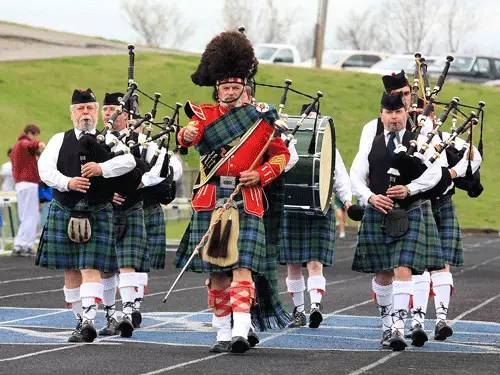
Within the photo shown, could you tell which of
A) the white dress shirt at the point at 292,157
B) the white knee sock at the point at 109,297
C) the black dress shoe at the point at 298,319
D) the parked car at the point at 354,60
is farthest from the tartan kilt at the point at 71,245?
the parked car at the point at 354,60

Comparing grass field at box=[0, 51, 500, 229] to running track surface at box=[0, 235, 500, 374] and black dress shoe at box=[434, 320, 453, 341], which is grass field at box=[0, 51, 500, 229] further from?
black dress shoe at box=[434, 320, 453, 341]

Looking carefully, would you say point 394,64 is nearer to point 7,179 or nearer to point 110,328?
point 7,179

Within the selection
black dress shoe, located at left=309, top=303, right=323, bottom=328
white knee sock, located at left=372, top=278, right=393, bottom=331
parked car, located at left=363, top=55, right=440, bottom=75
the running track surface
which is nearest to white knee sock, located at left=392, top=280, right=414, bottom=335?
the running track surface

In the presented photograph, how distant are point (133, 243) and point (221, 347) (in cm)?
194

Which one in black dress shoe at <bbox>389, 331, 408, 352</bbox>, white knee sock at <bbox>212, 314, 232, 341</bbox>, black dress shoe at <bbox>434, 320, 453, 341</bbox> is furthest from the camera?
black dress shoe at <bbox>434, 320, 453, 341</bbox>

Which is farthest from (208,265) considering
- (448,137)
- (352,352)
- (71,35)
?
(71,35)

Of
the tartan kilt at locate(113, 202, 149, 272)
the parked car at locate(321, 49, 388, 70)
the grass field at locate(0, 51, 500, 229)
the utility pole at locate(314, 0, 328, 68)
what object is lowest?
the tartan kilt at locate(113, 202, 149, 272)

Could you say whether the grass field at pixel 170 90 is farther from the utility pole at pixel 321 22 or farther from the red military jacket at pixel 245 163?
the red military jacket at pixel 245 163

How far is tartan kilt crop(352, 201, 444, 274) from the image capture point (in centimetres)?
1039

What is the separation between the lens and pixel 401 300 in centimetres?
1029

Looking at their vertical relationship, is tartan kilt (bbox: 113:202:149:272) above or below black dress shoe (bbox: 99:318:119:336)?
above

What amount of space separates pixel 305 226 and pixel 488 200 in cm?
2287

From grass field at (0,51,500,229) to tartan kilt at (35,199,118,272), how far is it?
2483 centimetres

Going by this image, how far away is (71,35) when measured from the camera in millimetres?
51688
